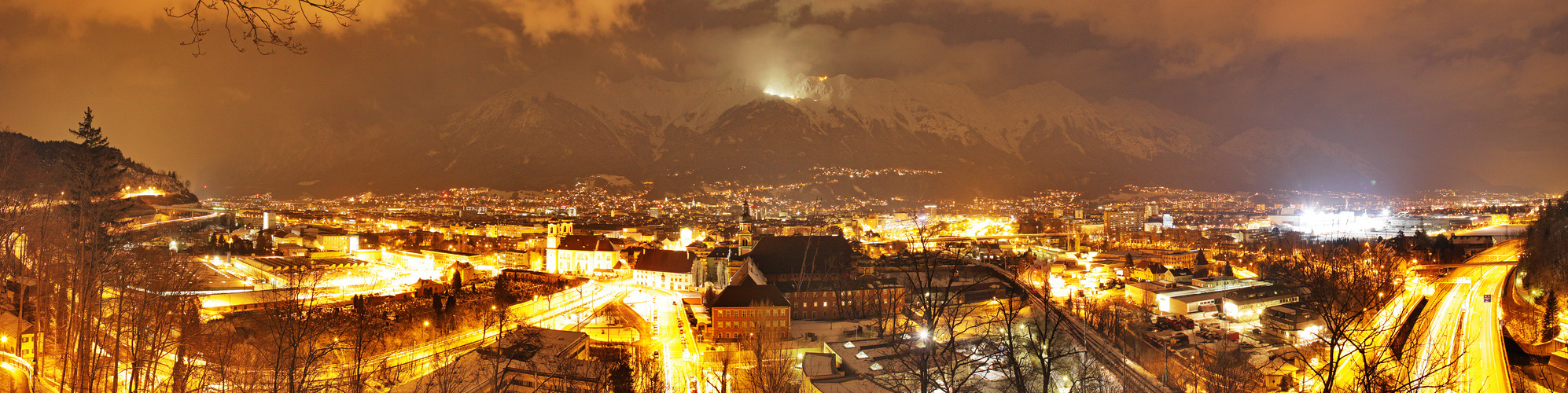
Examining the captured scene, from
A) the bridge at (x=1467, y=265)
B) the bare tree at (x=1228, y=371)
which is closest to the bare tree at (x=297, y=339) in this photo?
the bare tree at (x=1228, y=371)

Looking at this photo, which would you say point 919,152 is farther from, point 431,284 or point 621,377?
point 621,377

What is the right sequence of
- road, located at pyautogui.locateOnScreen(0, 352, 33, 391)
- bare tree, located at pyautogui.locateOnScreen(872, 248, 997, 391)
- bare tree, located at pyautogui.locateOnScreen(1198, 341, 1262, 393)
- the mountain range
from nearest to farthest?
bare tree, located at pyautogui.locateOnScreen(872, 248, 997, 391), bare tree, located at pyautogui.locateOnScreen(1198, 341, 1262, 393), road, located at pyautogui.locateOnScreen(0, 352, 33, 391), the mountain range

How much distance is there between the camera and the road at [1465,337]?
11.2m

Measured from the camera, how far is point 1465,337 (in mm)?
14648

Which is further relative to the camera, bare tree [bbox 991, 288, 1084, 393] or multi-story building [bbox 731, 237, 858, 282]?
multi-story building [bbox 731, 237, 858, 282]

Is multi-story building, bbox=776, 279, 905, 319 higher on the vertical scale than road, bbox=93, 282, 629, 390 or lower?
higher

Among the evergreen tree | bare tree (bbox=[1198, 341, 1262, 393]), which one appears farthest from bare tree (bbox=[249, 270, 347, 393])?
the evergreen tree

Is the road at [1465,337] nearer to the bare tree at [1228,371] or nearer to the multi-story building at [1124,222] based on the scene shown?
the bare tree at [1228,371]

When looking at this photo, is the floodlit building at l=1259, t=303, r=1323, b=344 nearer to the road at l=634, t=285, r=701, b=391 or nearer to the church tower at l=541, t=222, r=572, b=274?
the road at l=634, t=285, r=701, b=391

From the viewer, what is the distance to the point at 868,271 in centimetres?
2942

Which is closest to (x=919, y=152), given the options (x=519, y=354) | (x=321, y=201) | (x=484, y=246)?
(x=484, y=246)

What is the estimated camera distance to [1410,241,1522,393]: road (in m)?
11.2

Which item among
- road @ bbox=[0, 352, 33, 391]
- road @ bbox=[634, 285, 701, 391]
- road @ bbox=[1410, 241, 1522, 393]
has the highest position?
road @ bbox=[1410, 241, 1522, 393]

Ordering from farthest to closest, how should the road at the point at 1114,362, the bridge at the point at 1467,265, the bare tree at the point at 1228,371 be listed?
the bridge at the point at 1467,265 < the road at the point at 1114,362 < the bare tree at the point at 1228,371
